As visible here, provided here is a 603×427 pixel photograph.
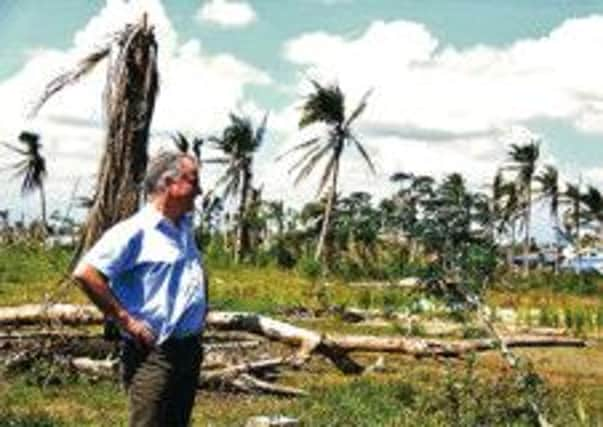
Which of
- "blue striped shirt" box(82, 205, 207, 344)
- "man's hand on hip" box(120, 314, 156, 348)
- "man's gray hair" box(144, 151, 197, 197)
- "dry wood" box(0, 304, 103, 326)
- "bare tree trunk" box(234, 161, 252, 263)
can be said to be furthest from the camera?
"bare tree trunk" box(234, 161, 252, 263)

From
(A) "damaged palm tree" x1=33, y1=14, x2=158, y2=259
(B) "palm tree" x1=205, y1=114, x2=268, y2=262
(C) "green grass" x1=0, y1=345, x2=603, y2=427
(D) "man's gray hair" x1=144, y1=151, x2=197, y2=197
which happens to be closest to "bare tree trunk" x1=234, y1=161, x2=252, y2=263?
(B) "palm tree" x1=205, y1=114, x2=268, y2=262

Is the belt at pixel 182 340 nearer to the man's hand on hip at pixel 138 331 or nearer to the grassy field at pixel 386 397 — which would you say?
the man's hand on hip at pixel 138 331

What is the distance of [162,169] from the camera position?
7.65 metres

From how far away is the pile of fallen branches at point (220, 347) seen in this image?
16953mm

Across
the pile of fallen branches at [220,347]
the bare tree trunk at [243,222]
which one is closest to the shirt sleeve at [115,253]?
the pile of fallen branches at [220,347]

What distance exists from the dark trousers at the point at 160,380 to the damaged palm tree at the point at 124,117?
11.9 m

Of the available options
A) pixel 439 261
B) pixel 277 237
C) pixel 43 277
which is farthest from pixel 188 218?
pixel 277 237

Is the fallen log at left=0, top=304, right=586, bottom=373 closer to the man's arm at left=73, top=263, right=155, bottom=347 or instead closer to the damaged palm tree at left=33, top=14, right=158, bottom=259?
the damaged palm tree at left=33, top=14, right=158, bottom=259

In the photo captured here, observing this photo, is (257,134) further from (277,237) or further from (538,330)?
(538,330)

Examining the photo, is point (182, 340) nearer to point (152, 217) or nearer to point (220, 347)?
point (152, 217)

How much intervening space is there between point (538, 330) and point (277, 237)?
3381cm

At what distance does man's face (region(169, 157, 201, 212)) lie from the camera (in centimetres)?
761

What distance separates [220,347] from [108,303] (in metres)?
12.5

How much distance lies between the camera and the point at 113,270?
747 cm
